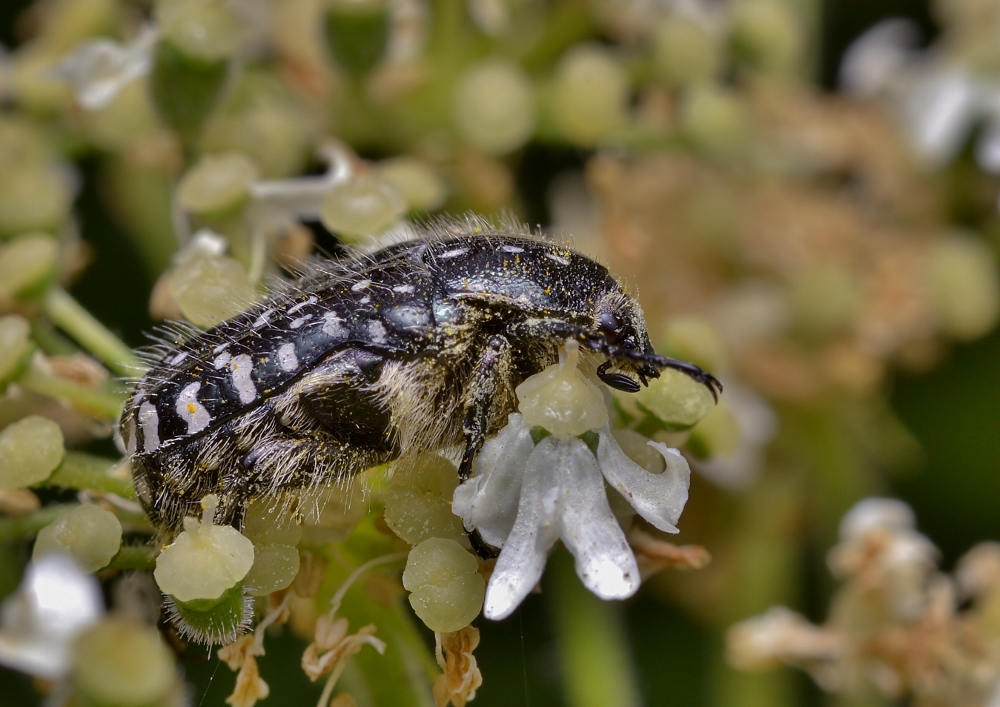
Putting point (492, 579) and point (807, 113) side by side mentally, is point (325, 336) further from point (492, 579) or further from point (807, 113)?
point (807, 113)

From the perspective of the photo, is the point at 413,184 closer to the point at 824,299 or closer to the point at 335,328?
the point at 335,328

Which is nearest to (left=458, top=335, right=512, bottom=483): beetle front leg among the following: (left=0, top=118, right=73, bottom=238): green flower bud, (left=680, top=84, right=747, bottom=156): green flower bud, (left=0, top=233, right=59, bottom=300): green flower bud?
(left=0, top=233, right=59, bottom=300): green flower bud

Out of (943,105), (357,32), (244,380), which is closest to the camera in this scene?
(244,380)

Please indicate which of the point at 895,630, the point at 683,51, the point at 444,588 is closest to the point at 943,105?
the point at 683,51

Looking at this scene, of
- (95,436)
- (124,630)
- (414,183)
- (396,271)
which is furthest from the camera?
(414,183)

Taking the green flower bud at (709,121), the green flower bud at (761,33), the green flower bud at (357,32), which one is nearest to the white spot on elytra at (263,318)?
the green flower bud at (357,32)

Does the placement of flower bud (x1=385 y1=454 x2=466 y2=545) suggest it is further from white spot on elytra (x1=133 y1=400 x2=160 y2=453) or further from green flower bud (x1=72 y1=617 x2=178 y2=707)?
green flower bud (x1=72 y1=617 x2=178 y2=707)

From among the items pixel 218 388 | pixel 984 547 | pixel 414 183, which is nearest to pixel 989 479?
pixel 984 547
